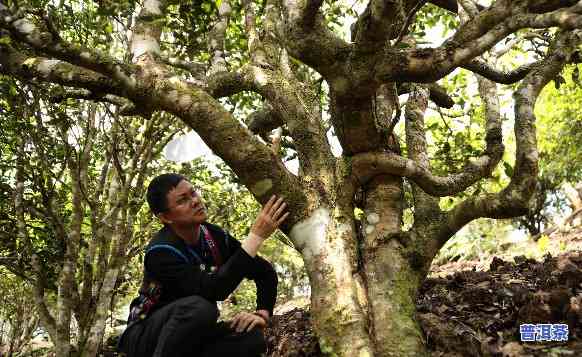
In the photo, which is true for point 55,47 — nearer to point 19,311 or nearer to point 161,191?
point 161,191

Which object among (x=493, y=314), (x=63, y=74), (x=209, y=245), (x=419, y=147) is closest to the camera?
(x=209, y=245)

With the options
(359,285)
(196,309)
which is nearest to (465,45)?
(359,285)

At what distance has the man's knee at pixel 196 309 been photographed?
2.73m

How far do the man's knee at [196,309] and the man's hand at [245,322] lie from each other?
12.6 inches

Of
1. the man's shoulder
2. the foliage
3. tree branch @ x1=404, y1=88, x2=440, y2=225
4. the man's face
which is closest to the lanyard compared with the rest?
the man's face

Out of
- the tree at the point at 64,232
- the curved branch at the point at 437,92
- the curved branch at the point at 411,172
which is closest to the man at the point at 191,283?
the curved branch at the point at 411,172

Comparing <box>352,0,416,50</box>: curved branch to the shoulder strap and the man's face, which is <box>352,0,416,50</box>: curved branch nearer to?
the man's face

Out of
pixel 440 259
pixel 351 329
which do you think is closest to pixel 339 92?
pixel 351 329

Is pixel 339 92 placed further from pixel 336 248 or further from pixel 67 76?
pixel 67 76

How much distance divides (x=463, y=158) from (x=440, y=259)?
7.63m

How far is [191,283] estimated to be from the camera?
2.87 m

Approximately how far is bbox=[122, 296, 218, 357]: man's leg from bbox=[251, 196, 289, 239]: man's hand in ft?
2.02

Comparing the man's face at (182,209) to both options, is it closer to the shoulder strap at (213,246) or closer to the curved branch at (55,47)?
the shoulder strap at (213,246)

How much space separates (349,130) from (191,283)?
1.83 metres
